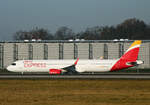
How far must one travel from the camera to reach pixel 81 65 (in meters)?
67.3

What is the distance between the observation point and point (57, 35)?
200m

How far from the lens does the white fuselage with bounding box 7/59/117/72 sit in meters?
66.0

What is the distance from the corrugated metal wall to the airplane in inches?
681

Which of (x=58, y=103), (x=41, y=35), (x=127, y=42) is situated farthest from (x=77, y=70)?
(x=41, y=35)

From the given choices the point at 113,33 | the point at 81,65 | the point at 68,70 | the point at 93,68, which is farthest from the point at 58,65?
the point at 113,33

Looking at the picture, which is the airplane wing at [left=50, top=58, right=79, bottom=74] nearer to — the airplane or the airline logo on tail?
the airplane

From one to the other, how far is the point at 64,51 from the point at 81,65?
60.5 feet

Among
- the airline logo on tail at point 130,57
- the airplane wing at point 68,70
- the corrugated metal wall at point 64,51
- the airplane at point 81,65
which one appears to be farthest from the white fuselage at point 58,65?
the corrugated metal wall at point 64,51

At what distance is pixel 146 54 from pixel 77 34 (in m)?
94.5

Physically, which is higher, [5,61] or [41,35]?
[41,35]

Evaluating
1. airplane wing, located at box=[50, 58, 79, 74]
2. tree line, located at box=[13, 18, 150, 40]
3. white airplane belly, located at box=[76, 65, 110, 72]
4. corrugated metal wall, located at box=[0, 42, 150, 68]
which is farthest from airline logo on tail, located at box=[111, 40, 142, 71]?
tree line, located at box=[13, 18, 150, 40]

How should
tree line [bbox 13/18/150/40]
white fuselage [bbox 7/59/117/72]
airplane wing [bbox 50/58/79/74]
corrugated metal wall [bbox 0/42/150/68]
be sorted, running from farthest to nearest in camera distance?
tree line [bbox 13/18/150/40], corrugated metal wall [bbox 0/42/150/68], white fuselage [bbox 7/59/117/72], airplane wing [bbox 50/58/79/74]

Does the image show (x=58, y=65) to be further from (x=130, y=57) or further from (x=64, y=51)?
(x=64, y=51)

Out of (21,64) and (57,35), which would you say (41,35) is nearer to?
(57,35)
